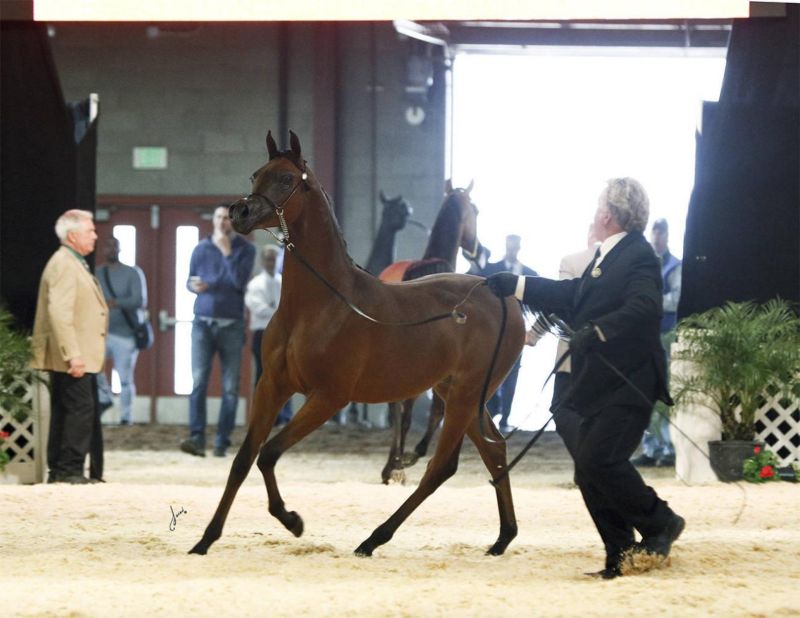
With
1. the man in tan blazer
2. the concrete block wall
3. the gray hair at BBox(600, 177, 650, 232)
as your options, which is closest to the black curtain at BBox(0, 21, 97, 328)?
the man in tan blazer

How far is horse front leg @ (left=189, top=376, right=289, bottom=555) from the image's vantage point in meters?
6.42

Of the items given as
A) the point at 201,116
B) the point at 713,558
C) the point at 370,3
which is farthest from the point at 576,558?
the point at 201,116

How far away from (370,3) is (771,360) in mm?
3664

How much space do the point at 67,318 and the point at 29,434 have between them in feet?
Answer: 3.77

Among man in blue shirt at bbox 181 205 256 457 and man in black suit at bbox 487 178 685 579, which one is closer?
man in black suit at bbox 487 178 685 579

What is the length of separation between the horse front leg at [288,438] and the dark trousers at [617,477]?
1185 millimetres

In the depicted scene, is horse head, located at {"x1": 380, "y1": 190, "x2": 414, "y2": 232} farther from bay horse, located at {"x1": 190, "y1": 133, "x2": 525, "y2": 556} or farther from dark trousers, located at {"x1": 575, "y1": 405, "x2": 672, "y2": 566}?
dark trousers, located at {"x1": 575, "y1": 405, "x2": 672, "y2": 566}

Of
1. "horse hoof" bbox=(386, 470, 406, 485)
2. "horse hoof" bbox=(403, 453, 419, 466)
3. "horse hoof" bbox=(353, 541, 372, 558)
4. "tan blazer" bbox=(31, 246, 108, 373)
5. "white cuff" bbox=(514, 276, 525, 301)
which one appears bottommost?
"horse hoof" bbox=(386, 470, 406, 485)

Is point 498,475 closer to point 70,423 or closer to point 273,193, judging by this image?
point 273,193

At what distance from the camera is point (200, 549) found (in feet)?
21.1

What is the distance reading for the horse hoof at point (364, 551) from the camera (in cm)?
642

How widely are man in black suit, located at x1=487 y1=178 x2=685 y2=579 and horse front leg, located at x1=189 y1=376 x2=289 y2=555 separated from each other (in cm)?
135

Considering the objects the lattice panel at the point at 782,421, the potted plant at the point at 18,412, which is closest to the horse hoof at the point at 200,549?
the potted plant at the point at 18,412

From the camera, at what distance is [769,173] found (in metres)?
10.6
